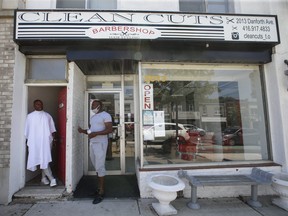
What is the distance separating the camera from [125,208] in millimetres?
3648

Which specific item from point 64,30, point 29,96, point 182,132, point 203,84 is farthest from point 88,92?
point 203,84

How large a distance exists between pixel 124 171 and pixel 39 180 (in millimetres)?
2129

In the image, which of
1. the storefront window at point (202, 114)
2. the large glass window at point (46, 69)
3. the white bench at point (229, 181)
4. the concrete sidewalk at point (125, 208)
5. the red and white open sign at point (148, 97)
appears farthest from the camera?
the storefront window at point (202, 114)

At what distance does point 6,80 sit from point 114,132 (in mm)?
2830

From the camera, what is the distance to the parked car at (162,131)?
179 inches

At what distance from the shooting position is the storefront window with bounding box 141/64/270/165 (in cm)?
464

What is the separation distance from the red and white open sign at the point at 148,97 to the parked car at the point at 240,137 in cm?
246

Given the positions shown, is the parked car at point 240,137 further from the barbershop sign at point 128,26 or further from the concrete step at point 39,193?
the concrete step at point 39,193

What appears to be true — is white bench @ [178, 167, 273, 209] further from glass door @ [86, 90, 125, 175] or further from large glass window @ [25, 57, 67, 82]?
large glass window @ [25, 57, 67, 82]

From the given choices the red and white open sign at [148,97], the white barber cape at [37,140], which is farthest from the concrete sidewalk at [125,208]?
the red and white open sign at [148,97]

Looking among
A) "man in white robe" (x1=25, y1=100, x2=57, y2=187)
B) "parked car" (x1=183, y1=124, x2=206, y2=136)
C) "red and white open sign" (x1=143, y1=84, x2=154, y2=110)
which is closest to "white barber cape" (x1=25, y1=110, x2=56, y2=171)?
"man in white robe" (x1=25, y1=100, x2=57, y2=187)

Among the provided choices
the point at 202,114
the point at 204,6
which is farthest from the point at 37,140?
the point at 204,6

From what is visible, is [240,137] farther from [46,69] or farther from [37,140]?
[46,69]

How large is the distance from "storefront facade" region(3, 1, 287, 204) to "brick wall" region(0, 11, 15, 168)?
0.12 m
